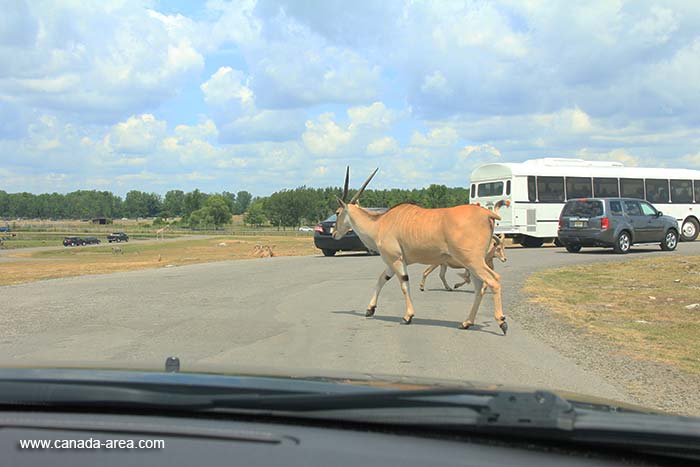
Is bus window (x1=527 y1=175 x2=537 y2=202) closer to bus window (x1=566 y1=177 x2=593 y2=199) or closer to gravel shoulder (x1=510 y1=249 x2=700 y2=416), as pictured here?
bus window (x1=566 y1=177 x2=593 y2=199)

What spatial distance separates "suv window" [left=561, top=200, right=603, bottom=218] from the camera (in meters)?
25.9

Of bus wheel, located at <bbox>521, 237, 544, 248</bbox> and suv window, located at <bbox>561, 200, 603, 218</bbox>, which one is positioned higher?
suv window, located at <bbox>561, 200, 603, 218</bbox>

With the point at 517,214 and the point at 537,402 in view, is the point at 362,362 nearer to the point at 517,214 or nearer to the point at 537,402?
the point at 537,402

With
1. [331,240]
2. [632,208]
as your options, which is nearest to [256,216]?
[331,240]

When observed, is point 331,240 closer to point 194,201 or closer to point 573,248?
point 573,248

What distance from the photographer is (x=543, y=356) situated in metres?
8.43

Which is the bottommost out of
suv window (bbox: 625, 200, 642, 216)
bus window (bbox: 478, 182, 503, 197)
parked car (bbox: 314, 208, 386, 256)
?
parked car (bbox: 314, 208, 386, 256)

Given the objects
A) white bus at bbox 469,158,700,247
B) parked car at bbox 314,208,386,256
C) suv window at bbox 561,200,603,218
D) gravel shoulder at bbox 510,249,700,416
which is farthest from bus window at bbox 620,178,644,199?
gravel shoulder at bbox 510,249,700,416

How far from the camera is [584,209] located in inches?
1030

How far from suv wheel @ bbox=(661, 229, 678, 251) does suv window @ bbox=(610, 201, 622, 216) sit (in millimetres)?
2512

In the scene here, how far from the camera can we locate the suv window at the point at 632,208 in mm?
26578

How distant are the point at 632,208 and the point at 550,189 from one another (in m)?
5.03

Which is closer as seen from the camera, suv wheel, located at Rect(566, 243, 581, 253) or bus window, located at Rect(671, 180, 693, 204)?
suv wheel, located at Rect(566, 243, 581, 253)

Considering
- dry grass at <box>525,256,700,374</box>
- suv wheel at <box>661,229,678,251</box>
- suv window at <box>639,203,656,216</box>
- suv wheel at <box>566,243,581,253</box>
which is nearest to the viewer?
dry grass at <box>525,256,700,374</box>
